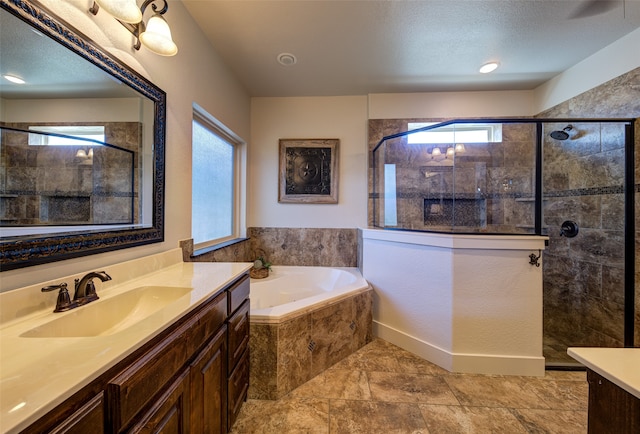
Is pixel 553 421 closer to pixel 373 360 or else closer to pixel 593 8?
pixel 373 360

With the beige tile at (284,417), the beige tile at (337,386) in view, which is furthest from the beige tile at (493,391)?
the beige tile at (284,417)

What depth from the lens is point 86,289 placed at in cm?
90

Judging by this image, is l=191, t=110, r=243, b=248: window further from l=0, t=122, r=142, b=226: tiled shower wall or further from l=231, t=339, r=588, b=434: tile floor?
l=231, t=339, r=588, b=434: tile floor

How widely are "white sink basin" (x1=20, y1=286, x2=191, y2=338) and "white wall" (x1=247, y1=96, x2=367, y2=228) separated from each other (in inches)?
75.1

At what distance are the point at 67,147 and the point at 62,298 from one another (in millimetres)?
588

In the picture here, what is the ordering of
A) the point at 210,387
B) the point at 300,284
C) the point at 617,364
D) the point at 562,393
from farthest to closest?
1. the point at 300,284
2. the point at 562,393
3. the point at 210,387
4. the point at 617,364

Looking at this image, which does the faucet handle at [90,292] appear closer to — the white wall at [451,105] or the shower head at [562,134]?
the white wall at [451,105]

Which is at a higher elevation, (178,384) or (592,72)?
(592,72)

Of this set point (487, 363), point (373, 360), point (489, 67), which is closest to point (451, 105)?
point (489, 67)

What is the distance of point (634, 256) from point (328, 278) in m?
2.49

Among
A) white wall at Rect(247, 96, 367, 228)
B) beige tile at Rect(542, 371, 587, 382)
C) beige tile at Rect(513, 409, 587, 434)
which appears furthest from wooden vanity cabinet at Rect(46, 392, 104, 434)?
beige tile at Rect(542, 371, 587, 382)

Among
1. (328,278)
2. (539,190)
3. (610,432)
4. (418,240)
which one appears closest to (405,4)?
(418,240)

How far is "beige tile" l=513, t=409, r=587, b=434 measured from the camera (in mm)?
1323

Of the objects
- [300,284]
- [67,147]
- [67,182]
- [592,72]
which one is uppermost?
[592,72]
